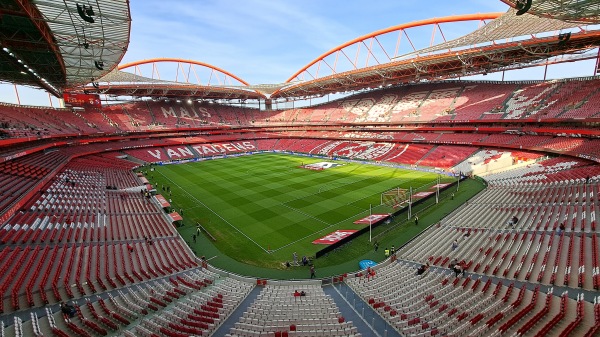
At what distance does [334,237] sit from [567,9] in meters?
21.7

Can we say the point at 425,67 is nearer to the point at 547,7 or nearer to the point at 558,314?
the point at 547,7

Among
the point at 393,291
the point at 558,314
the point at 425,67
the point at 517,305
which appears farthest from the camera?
the point at 425,67

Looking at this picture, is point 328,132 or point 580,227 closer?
point 580,227

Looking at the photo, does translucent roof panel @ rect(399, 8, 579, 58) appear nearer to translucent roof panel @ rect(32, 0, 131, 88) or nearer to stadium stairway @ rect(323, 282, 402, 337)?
stadium stairway @ rect(323, 282, 402, 337)

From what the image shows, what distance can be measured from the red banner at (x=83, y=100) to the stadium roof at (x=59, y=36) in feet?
87.0

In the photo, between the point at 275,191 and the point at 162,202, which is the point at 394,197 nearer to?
the point at 275,191

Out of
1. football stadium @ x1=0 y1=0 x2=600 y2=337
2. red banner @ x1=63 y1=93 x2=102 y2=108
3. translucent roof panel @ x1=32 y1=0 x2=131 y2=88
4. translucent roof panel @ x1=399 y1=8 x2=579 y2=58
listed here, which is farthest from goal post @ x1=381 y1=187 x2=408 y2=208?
red banner @ x1=63 y1=93 x2=102 y2=108

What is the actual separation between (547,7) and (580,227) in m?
14.5

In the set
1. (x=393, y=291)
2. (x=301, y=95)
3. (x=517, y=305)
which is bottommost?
(x=393, y=291)

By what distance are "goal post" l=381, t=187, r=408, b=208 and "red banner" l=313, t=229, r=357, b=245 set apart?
22.9ft

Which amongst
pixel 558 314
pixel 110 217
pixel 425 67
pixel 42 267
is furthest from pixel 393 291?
pixel 425 67

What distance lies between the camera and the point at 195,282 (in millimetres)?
14539

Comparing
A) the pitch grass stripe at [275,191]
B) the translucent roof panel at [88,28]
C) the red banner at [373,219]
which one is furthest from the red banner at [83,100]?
the red banner at [373,219]

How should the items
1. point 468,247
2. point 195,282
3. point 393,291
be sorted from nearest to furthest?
1. point 393,291
2. point 195,282
3. point 468,247
